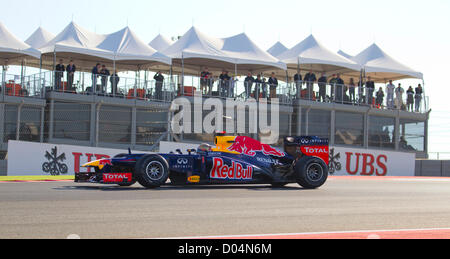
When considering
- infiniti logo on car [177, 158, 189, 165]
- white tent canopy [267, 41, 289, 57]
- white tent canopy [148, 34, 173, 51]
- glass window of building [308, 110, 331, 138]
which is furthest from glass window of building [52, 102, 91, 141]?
white tent canopy [267, 41, 289, 57]

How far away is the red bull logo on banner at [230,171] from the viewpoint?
13.3 m

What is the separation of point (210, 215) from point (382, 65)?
24.2 metres

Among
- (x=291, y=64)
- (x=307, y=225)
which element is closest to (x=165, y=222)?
(x=307, y=225)

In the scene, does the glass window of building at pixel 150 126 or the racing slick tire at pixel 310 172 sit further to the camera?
the glass window of building at pixel 150 126

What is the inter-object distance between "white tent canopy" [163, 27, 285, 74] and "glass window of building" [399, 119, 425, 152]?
8.17 m

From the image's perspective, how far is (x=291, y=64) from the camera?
2950 centimetres

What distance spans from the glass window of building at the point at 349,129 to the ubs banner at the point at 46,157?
12.9m

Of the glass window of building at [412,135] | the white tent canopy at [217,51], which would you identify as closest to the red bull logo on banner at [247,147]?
the white tent canopy at [217,51]

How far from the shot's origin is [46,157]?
19656 millimetres

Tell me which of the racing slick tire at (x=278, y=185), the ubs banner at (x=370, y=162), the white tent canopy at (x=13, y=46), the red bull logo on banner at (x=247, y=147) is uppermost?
the white tent canopy at (x=13, y=46)

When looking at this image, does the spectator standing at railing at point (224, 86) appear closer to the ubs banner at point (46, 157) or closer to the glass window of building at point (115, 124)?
the glass window of building at point (115, 124)

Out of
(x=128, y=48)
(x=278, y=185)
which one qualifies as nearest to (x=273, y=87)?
(x=128, y=48)

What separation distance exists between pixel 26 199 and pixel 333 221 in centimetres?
492

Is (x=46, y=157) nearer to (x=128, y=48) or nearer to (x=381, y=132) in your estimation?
(x=128, y=48)
